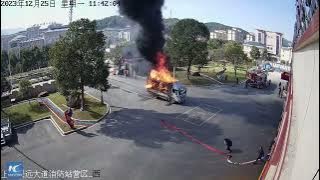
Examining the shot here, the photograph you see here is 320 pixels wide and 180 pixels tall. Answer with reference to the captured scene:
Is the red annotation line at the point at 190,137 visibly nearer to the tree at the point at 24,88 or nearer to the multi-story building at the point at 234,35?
the tree at the point at 24,88

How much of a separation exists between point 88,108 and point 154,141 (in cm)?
1006

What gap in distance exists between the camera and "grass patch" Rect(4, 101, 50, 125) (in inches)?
1219

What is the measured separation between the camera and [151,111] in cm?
3534

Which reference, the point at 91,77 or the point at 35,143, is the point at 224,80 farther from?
the point at 35,143

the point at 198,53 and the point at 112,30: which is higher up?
the point at 112,30

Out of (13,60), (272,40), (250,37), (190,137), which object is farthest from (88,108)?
(250,37)

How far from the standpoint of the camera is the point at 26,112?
32.7m

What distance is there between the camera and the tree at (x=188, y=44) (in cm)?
5084

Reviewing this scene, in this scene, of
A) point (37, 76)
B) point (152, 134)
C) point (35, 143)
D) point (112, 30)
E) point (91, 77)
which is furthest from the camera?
point (112, 30)

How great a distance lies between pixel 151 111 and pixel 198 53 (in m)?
18.6

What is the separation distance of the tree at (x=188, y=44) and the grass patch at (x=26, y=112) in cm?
2274

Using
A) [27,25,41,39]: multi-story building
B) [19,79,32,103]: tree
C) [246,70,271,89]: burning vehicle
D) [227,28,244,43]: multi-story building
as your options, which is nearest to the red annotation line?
[19,79,32,103]: tree

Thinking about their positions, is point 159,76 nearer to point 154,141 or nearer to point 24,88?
point 24,88

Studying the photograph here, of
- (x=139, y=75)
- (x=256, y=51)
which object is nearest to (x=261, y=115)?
(x=139, y=75)
